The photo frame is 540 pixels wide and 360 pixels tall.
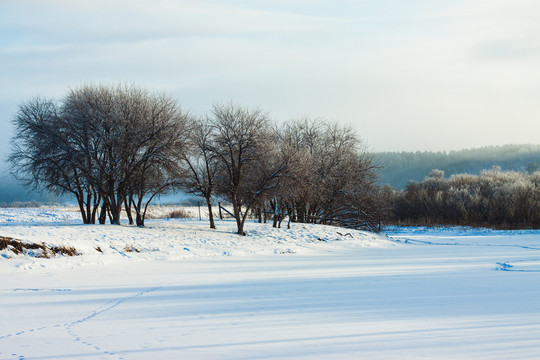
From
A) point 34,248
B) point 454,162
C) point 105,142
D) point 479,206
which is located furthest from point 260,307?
point 454,162

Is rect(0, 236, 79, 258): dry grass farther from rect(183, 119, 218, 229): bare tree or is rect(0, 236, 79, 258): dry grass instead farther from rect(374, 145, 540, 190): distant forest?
rect(374, 145, 540, 190): distant forest

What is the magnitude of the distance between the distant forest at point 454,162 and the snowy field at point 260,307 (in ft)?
463

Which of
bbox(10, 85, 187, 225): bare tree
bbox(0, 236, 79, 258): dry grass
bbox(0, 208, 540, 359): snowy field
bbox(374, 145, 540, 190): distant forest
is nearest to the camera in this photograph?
bbox(0, 208, 540, 359): snowy field

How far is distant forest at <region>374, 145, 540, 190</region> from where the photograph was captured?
520 ft

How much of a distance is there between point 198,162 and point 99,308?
23062 mm

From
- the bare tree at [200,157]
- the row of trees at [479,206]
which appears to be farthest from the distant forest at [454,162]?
the bare tree at [200,157]

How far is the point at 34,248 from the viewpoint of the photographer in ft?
56.0

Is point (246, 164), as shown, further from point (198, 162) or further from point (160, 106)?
point (160, 106)

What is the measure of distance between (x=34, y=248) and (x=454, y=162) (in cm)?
17126

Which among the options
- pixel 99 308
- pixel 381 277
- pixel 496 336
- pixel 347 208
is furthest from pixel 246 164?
pixel 496 336

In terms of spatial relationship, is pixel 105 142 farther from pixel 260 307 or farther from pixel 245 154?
pixel 260 307

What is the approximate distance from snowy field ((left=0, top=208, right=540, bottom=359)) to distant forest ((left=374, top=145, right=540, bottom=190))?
141 m

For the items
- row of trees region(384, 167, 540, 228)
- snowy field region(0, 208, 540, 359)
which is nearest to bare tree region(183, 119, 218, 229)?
snowy field region(0, 208, 540, 359)

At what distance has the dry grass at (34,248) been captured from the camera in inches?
644
